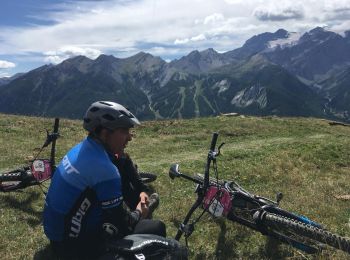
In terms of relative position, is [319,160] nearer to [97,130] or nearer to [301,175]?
[301,175]

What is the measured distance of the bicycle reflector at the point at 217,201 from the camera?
10.2 m

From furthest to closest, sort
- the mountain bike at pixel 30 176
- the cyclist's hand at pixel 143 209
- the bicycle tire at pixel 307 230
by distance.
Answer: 1. the mountain bike at pixel 30 176
2. the cyclist's hand at pixel 143 209
3. the bicycle tire at pixel 307 230

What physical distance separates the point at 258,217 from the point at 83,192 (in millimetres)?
4693

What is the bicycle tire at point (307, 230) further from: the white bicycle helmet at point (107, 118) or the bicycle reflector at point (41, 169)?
the bicycle reflector at point (41, 169)

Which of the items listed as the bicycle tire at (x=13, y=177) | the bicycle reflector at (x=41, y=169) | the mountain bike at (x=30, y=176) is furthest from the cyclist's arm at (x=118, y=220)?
the bicycle tire at (x=13, y=177)

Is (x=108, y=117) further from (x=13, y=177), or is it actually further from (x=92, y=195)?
(x=13, y=177)

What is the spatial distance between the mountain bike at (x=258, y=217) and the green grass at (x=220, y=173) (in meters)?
0.32

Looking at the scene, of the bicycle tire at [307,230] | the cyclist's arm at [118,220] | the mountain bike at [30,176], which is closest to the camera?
the cyclist's arm at [118,220]

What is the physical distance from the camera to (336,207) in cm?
1363

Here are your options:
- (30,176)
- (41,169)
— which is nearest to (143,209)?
(41,169)

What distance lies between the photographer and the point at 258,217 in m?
10.2

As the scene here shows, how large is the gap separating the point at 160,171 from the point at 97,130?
1194cm

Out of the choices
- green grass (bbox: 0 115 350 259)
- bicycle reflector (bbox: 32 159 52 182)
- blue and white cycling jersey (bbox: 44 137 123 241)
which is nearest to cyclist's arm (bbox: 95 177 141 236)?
blue and white cycling jersey (bbox: 44 137 123 241)

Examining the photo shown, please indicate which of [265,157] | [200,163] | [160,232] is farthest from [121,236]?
[265,157]
